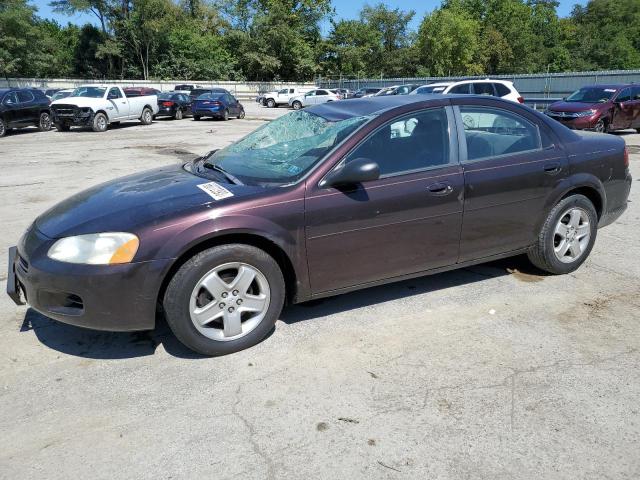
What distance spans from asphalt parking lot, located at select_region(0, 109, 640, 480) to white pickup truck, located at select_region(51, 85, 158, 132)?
18.4m

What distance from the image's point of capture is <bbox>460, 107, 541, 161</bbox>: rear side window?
168 inches

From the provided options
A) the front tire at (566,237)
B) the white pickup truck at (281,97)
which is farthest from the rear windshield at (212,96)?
the front tire at (566,237)

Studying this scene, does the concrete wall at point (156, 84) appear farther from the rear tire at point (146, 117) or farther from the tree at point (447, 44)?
the rear tire at point (146, 117)

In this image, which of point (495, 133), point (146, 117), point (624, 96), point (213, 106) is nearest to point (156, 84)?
point (213, 106)

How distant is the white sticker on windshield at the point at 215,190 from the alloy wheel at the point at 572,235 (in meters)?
2.81

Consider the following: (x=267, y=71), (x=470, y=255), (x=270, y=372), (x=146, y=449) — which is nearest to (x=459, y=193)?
(x=470, y=255)

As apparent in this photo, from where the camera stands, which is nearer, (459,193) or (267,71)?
(459,193)

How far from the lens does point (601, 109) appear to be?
16250 millimetres

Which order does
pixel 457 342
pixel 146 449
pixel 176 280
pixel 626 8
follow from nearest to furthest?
pixel 146 449
pixel 176 280
pixel 457 342
pixel 626 8

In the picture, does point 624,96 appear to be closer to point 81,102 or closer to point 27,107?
point 81,102

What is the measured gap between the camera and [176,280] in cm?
330

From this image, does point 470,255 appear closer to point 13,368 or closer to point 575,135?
point 575,135

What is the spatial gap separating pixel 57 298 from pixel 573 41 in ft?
336

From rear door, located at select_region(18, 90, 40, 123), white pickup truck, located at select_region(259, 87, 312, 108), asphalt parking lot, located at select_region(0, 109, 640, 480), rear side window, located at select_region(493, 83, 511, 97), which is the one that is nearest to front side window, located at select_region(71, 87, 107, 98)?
rear door, located at select_region(18, 90, 40, 123)
